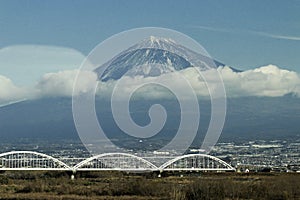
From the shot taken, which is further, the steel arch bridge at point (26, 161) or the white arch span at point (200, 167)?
the white arch span at point (200, 167)

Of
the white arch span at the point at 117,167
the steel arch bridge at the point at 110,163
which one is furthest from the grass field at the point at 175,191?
the steel arch bridge at the point at 110,163

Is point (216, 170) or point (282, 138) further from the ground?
point (282, 138)

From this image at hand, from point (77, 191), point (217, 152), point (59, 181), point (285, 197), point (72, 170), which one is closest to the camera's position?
point (285, 197)

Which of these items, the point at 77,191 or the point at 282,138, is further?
the point at 282,138

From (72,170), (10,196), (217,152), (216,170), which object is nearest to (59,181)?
(72,170)

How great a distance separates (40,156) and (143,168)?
38.2ft

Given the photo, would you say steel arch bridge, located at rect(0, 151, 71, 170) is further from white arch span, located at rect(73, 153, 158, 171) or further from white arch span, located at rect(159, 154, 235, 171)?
white arch span, located at rect(159, 154, 235, 171)

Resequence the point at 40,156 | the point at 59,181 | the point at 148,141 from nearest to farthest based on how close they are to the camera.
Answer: the point at 59,181, the point at 40,156, the point at 148,141

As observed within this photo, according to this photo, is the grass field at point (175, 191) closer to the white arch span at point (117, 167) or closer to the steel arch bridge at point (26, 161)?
the white arch span at point (117, 167)

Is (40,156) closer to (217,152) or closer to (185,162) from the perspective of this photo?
(185,162)

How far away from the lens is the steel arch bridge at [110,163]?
2830 inches

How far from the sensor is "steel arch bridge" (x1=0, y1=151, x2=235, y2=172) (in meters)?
71.9

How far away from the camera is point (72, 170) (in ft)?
228

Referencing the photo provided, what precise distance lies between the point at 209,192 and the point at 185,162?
39.2 meters
